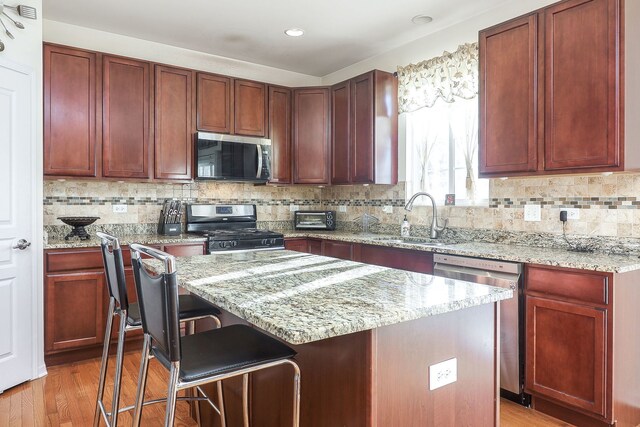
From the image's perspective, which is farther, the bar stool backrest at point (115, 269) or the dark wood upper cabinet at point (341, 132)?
the dark wood upper cabinet at point (341, 132)

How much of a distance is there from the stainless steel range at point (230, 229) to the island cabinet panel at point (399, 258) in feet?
2.98

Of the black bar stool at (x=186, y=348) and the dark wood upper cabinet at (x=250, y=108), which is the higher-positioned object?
the dark wood upper cabinet at (x=250, y=108)

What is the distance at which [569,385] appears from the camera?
2340 mm

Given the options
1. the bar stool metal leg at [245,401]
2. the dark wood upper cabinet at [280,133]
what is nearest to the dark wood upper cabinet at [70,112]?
the dark wood upper cabinet at [280,133]

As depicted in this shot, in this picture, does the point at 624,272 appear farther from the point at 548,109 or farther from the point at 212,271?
the point at 212,271

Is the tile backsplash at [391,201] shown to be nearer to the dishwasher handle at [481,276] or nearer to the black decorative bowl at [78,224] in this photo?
the black decorative bowl at [78,224]

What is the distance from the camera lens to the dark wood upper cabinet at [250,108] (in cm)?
425

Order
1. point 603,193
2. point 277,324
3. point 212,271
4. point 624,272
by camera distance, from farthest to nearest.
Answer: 1. point 603,193
2. point 624,272
3. point 212,271
4. point 277,324

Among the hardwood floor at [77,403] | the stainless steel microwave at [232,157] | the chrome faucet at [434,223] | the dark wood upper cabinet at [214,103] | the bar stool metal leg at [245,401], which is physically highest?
the dark wood upper cabinet at [214,103]

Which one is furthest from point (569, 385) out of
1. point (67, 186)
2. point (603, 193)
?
point (67, 186)

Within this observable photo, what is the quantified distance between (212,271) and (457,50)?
109 inches

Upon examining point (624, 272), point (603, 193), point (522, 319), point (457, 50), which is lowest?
point (522, 319)

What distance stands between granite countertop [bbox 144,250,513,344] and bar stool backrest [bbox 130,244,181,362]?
0.19 metres

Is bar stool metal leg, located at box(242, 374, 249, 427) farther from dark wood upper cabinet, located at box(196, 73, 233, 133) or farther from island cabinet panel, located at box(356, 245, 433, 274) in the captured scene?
dark wood upper cabinet, located at box(196, 73, 233, 133)
